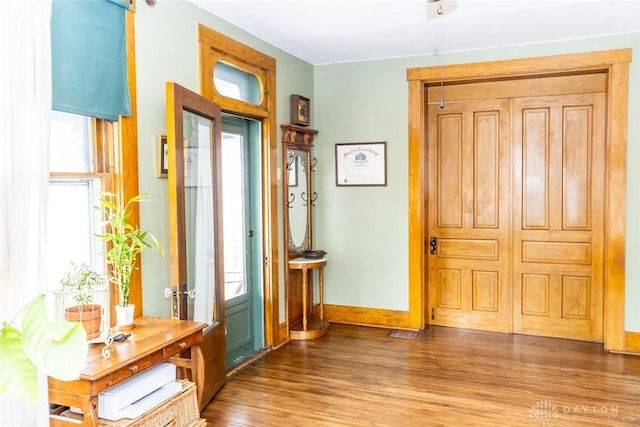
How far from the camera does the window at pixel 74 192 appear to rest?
2.53 m

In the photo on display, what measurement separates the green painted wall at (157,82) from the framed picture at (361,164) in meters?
2.06

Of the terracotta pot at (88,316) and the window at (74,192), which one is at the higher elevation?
the window at (74,192)

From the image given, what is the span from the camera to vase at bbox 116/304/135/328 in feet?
8.59

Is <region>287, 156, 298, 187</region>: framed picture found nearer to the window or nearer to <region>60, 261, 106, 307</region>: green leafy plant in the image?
the window

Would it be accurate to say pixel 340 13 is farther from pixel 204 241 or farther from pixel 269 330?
pixel 269 330

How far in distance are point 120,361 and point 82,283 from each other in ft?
1.50

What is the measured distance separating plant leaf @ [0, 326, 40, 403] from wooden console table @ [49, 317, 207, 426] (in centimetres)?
99

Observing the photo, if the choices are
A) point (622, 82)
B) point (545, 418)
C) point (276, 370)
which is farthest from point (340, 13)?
point (545, 418)

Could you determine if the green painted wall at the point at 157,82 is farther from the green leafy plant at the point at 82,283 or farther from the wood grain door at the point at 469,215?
the wood grain door at the point at 469,215

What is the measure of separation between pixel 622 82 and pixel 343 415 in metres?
3.56

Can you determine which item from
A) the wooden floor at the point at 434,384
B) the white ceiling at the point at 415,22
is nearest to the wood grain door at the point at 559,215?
the wooden floor at the point at 434,384

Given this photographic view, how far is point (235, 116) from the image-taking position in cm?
413

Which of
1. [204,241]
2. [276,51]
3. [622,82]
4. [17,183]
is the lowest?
[204,241]

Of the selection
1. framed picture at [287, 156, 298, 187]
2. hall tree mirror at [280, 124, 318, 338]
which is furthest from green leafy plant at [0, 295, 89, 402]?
framed picture at [287, 156, 298, 187]
